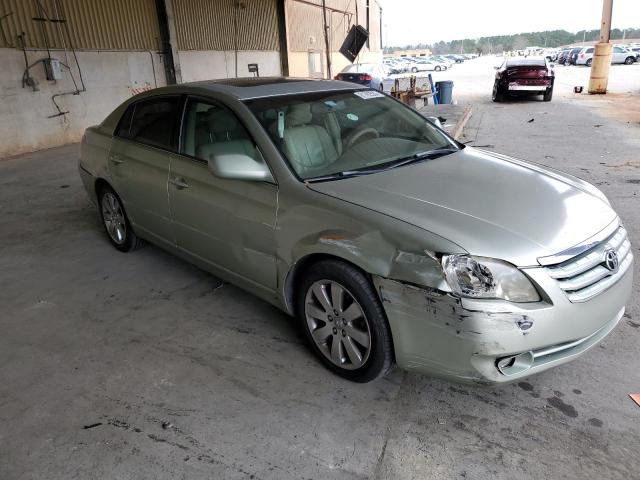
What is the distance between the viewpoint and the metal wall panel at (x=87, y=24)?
33.3ft

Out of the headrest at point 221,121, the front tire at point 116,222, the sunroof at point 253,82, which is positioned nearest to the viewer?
the headrest at point 221,121

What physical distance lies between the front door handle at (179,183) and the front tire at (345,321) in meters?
1.22

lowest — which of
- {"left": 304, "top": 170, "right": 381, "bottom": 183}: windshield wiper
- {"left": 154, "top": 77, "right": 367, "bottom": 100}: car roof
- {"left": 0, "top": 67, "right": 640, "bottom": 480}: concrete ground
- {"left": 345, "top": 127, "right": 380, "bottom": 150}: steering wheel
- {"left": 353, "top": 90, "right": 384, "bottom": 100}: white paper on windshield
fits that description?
{"left": 0, "top": 67, "right": 640, "bottom": 480}: concrete ground

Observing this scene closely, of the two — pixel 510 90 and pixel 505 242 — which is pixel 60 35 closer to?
pixel 505 242

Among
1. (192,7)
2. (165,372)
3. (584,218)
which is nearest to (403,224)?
(584,218)

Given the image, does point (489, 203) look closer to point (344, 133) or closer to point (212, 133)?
point (344, 133)

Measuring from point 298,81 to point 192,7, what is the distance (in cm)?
1364

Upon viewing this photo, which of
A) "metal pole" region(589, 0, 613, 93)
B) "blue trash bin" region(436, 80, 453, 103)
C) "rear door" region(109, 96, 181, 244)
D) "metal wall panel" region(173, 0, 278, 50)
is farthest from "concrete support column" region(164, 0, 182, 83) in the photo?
"metal pole" region(589, 0, 613, 93)

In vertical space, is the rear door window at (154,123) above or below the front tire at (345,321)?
above

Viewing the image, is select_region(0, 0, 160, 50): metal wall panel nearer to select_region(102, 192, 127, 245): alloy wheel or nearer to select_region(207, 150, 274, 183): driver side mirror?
select_region(102, 192, 127, 245): alloy wheel

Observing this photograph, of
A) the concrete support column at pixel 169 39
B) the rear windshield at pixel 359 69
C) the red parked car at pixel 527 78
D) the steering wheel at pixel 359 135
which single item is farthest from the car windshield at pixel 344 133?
the rear windshield at pixel 359 69

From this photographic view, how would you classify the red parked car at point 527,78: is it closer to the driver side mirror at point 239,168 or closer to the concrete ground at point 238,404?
the concrete ground at point 238,404

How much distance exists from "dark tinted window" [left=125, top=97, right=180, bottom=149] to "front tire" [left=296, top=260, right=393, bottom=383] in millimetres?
1692

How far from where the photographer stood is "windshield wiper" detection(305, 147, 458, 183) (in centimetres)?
290
